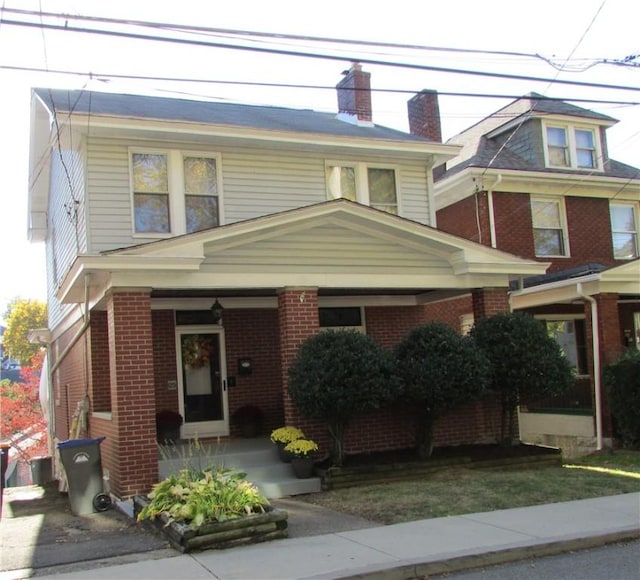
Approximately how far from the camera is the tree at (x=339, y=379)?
32.7ft

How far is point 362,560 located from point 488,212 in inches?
A: 482

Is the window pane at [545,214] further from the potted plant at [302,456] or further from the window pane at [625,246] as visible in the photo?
the potted plant at [302,456]

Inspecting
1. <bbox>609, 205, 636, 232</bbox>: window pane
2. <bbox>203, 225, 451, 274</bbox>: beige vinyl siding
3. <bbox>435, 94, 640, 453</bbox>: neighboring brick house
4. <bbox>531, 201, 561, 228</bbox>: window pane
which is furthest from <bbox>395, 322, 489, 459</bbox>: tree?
<bbox>609, 205, 636, 232</bbox>: window pane

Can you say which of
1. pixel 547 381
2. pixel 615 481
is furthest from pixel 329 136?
pixel 615 481

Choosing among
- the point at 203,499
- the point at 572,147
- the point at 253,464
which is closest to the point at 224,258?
the point at 253,464

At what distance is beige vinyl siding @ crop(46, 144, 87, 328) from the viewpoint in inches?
502

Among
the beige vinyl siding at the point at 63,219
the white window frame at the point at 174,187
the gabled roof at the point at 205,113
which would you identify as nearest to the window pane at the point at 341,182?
the gabled roof at the point at 205,113

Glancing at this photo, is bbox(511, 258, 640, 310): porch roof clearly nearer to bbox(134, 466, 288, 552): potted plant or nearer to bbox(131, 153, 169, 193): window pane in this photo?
bbox(131, 153, 169, 193): window pane

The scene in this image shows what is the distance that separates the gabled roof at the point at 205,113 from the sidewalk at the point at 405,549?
7.96 metres

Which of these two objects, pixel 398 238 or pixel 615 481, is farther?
pixel 398 238

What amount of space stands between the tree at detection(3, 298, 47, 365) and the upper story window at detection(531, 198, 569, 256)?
37281 millimetres

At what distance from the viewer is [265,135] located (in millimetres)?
13172

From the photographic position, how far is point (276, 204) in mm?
13531

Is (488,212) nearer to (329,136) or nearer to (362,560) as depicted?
(329,136)
